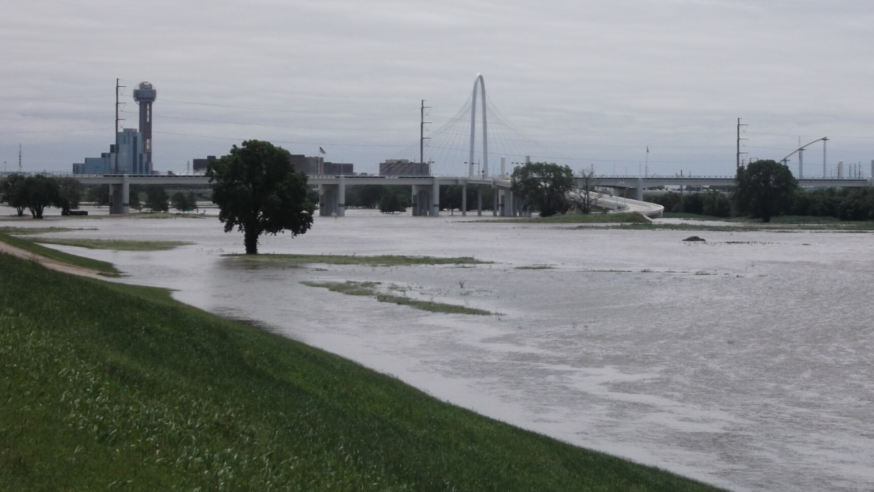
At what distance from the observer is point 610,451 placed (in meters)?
16.6

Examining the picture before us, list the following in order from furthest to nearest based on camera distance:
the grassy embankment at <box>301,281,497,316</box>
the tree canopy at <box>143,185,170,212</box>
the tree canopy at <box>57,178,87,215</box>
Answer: the tree canopy at <box>143,185,170,212</box>
the tree canopy at <box>57,178,87,215</box>
the grassy embankment at <box>301,281,497,316</box>

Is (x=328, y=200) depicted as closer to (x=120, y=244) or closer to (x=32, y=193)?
(x=32, y=193)

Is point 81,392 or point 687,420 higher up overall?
point 81,392

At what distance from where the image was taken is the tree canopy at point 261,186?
190 ft

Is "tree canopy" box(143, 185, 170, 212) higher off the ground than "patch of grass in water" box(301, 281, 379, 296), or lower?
higher

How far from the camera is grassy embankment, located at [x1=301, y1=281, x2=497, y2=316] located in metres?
34.6

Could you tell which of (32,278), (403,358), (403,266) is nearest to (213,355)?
(32,278)

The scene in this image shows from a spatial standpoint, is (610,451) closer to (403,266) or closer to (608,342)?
(608,342)

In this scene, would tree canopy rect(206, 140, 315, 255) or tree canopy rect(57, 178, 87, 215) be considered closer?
tree canopy rect(206, 140, 315, 255)

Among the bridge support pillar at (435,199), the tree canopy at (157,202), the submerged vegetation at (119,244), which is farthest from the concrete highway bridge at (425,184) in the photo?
the submerged vegetation at (119,244)

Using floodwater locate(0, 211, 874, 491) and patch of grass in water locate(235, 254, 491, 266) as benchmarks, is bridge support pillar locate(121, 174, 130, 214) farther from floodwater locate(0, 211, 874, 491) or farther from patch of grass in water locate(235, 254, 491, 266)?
patch of grass in water locate(235, 254, 491, 266)

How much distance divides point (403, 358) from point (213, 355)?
974 cm

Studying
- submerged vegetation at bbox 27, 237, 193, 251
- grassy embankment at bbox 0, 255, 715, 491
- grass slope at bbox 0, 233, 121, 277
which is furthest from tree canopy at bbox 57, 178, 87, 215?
grassy embankment at bbox 0, 255, 715, 491

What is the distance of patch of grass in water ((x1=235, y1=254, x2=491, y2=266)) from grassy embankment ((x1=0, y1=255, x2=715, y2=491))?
1504 inches
